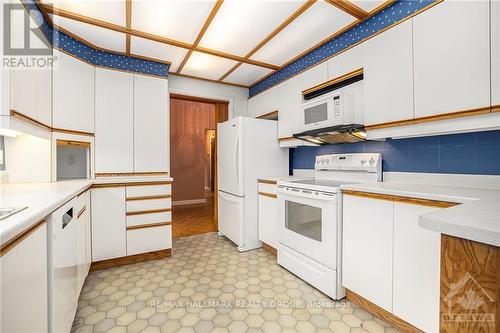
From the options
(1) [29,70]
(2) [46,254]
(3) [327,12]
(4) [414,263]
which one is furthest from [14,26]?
(4) [414,263]

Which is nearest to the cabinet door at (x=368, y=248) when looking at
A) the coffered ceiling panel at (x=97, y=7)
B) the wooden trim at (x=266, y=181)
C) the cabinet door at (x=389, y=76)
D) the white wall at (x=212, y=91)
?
the cabinet door at (x=389, y=76)

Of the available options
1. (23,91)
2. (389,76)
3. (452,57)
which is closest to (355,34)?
(389,76)

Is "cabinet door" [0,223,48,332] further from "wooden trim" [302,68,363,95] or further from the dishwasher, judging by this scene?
"wooden trim" [302,68,363,95]

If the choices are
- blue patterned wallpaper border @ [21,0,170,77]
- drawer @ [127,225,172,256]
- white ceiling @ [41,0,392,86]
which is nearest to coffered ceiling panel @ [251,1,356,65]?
white ceiling @ [41,0,392,86]

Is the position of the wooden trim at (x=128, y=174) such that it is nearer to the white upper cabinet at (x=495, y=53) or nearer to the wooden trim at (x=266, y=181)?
the wooden trim at (x=266, y=181)

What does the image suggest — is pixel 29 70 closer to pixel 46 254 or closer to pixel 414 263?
pixel 46 254

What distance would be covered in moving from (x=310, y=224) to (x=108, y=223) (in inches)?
79.5

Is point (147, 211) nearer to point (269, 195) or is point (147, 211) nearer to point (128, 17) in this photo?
point (269, 195)

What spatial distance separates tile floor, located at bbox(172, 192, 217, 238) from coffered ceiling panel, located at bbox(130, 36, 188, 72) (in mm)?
2394

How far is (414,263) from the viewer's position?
1.34 metres

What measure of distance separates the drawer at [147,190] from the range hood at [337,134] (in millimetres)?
1615

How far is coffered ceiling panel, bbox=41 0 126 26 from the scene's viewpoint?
5.63 ft

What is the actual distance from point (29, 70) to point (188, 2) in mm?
1224

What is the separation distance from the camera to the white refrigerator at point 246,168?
2824mm
